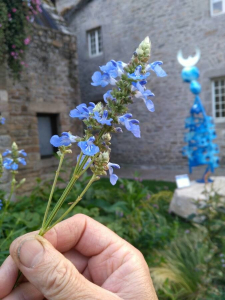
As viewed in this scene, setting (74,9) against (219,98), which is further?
(74,9)

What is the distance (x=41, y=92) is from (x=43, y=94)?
76mm

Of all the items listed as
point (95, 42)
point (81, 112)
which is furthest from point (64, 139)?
point (95, 42)

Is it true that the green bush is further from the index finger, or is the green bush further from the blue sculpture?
the blue sculpture

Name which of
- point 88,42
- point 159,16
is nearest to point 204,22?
point 159,16

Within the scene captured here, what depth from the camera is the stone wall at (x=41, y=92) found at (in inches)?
261

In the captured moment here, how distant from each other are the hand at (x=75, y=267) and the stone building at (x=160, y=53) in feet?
28.9

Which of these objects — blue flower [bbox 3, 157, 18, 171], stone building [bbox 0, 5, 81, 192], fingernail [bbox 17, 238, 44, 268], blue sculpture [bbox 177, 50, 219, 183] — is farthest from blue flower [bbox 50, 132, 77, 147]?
blue sculpture [bbox 177, 50, 219, 183]

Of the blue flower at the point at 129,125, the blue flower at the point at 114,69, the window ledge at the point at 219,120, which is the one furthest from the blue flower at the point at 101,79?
the window ledge at the point at 219,120

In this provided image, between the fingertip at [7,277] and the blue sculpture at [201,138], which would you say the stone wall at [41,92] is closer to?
the blue sculpture at [201,138]

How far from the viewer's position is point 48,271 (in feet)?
3.21

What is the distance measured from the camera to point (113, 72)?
85cm

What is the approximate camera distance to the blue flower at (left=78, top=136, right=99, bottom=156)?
743 mm

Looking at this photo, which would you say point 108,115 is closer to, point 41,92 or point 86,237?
point 86,237

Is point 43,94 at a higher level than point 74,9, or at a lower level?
lower
